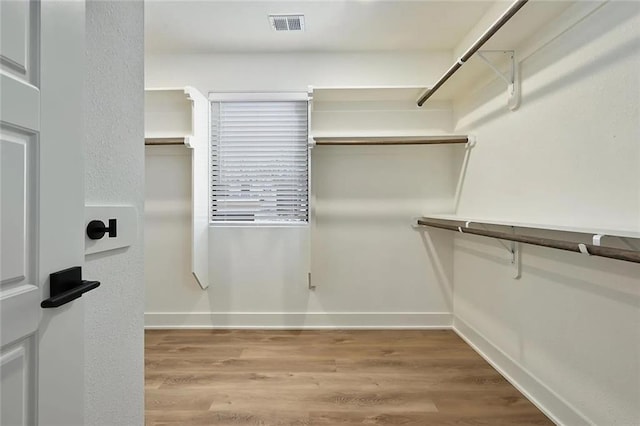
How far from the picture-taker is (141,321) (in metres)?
1.09

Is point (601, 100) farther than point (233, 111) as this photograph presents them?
No

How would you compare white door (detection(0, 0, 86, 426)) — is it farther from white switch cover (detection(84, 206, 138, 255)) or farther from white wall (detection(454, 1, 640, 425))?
white wall (detection(454, 1, 640, 425))

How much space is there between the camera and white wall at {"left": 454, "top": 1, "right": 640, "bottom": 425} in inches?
47.2

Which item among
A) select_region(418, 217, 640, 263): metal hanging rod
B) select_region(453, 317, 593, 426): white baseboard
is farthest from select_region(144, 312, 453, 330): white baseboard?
select_region(418, 217, 640, 263): metal hanging rod

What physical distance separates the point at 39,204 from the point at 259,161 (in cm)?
217

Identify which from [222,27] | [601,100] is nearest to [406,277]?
[601,100]

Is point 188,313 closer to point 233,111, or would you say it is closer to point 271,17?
point 233,111

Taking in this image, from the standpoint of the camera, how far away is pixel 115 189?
3.07 ft

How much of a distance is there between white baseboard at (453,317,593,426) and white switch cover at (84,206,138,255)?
6.50 ft

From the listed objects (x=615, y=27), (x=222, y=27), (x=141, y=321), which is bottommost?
(x=141, y=321)

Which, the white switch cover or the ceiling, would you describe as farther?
the ceiling

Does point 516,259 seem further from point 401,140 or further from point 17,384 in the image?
point 17,384

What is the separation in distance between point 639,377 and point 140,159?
1945 mm

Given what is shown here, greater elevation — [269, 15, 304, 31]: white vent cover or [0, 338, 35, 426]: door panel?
[269, 15, 304, 31]: white vent cover
